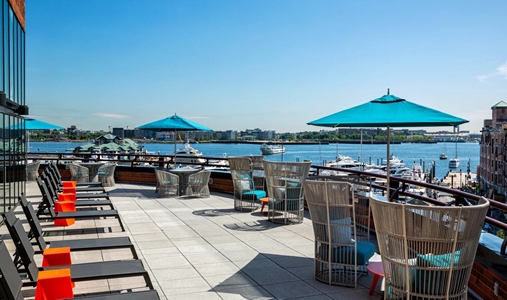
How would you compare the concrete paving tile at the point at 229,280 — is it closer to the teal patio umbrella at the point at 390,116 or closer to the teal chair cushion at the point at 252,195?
the teal patio umbrella at the point at 390,116

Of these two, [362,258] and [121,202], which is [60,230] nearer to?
[121,202]

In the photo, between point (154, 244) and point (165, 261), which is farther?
point (154, 244)

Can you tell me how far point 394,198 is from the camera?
275 inches

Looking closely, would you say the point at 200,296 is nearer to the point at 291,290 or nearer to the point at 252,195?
the point at 291,290

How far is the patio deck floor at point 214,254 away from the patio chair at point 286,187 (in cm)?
31

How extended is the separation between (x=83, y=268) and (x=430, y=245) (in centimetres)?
324

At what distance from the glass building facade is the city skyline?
4.44 feet

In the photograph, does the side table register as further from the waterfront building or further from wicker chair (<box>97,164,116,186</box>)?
the waterfront building

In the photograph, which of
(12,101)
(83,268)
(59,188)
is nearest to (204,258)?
(83,268)

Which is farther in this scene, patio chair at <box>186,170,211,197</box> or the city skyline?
the city skyline

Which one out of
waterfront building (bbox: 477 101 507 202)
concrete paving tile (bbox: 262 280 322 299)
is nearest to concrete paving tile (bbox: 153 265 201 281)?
concrete paving tile (bbox: 262 280 322 299)

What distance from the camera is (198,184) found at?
11.7 meters

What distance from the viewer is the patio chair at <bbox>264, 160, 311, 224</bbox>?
322 inches

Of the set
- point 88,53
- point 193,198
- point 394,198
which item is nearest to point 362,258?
point 394,198
